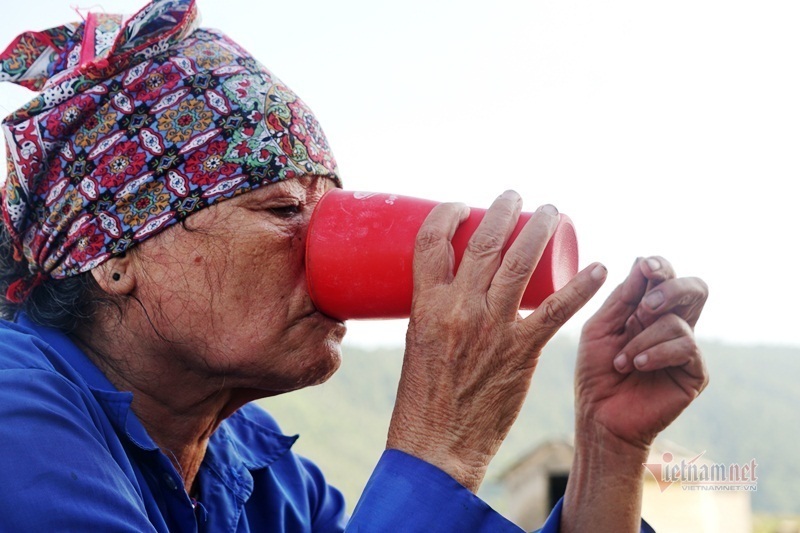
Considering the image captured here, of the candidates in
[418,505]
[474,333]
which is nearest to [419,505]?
[418,505]

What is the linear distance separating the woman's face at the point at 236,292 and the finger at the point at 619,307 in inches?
24.5

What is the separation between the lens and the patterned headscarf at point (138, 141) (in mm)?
1930

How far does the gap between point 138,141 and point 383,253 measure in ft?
2.00

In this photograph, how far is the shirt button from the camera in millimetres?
1944

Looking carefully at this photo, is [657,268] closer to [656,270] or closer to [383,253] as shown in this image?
[656,270]

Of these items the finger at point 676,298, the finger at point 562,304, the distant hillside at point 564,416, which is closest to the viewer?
the finger at point 562,304

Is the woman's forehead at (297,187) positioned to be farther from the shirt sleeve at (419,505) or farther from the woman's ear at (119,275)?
the shirt sleeve at (419,505)

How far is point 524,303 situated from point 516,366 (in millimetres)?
143

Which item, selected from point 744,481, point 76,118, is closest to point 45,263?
point 76,118

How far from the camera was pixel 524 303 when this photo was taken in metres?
1.77

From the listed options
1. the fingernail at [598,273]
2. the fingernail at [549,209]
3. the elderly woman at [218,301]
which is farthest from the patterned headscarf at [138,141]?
the fingernail at [598,273]

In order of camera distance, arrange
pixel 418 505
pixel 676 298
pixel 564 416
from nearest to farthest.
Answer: pixel 418 505
pixel 676 298
pixel 564 416

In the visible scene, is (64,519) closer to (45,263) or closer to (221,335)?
(221,335)

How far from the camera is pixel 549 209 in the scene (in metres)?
1.70
